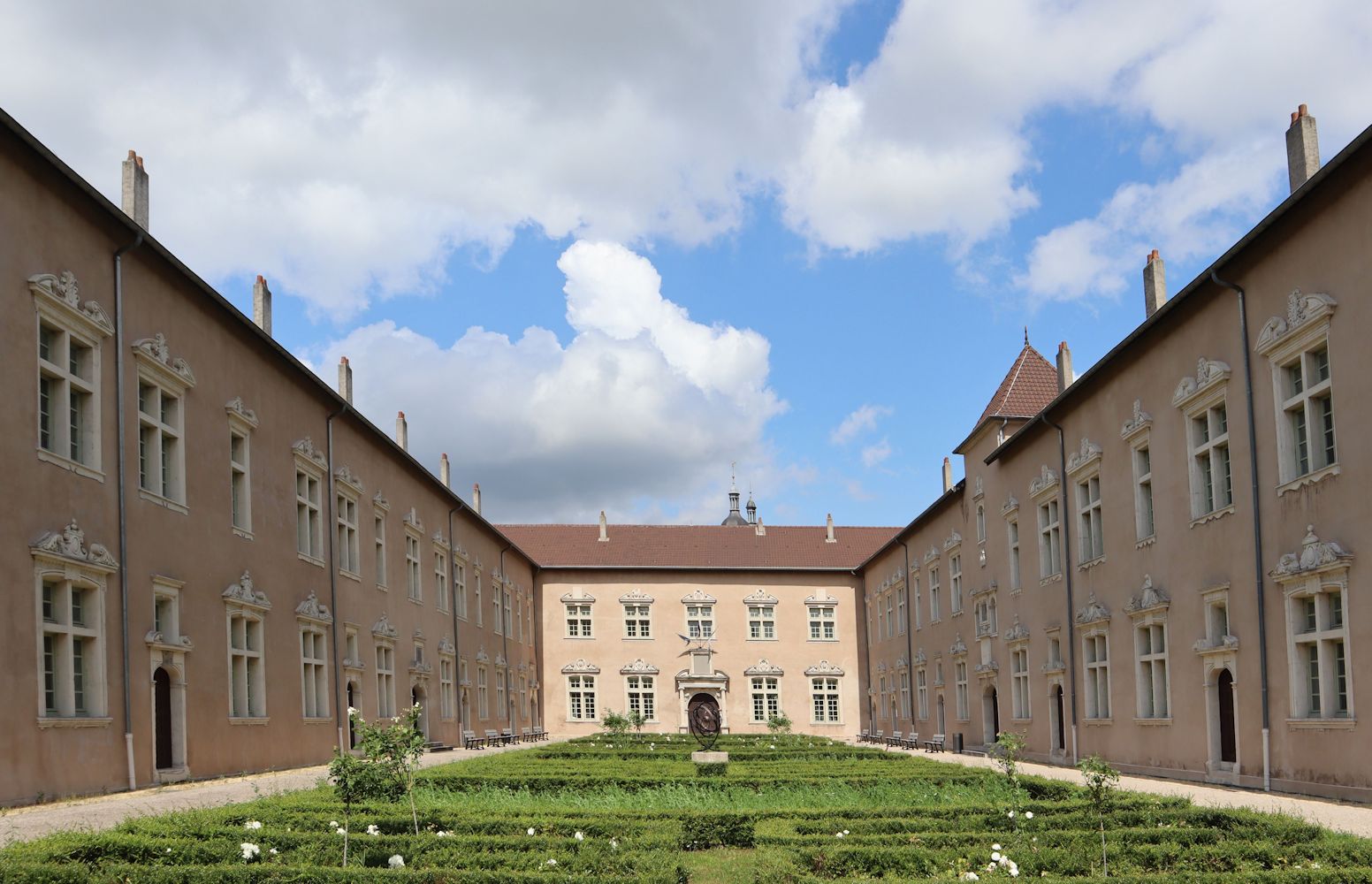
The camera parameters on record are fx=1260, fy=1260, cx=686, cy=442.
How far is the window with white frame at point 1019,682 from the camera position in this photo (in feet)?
91.8

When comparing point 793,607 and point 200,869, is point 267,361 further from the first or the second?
point 793,607

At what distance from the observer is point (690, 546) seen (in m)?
52.9

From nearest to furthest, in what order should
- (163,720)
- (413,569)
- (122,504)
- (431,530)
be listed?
(122,504), (163,720), (413,569), (431,530)

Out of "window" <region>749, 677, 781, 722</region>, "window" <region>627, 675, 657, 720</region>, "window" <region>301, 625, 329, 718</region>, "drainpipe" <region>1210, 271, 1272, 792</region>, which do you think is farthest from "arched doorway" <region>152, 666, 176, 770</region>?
"window" <region>749, 677, 781, 722</region>

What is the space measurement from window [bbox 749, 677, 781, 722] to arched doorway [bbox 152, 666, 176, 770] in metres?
34.0

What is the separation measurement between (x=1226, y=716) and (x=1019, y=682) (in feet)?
34.7

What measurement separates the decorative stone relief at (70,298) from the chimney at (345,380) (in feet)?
45.0

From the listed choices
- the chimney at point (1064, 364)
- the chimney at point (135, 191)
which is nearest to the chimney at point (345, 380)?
the chimney at point (135, 191)

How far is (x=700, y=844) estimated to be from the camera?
11.6 meters

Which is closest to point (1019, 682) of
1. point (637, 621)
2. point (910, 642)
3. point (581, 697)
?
point (910, 642)

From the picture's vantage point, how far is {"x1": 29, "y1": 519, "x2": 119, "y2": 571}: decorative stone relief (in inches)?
548

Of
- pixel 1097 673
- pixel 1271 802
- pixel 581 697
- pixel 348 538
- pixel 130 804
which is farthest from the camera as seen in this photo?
pixel 581 697

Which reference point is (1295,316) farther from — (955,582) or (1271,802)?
(955,582)

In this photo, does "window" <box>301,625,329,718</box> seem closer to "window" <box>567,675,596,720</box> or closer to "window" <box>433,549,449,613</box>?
"window" <box>433,549,449,613</box>
